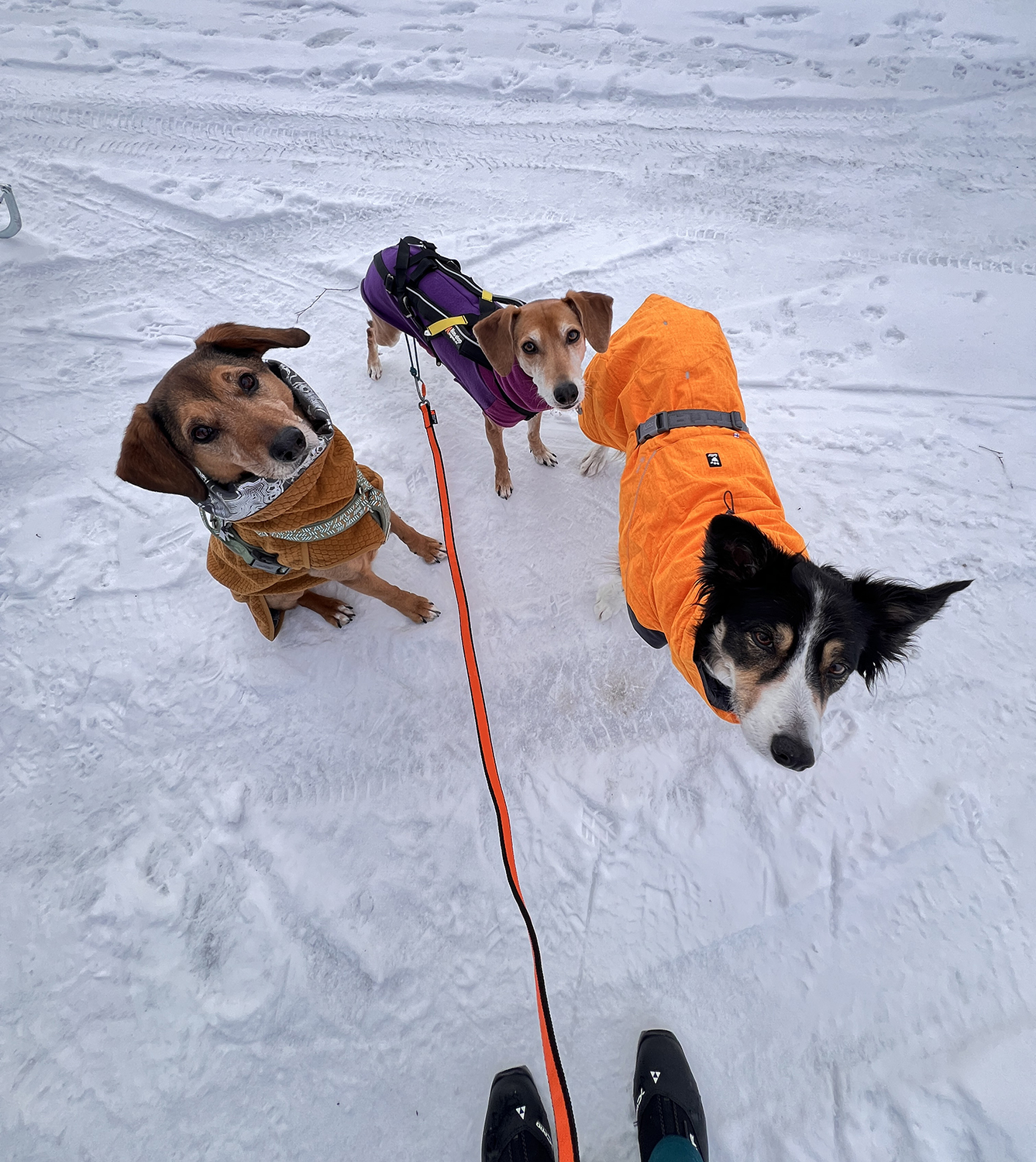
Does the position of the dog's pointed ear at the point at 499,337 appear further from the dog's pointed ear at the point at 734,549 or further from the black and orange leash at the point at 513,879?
the dog's pointed ear at the point at 734,549

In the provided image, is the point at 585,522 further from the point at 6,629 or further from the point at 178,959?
the point at 6,629

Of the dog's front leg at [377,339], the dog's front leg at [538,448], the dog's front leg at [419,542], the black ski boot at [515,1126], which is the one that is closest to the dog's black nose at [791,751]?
the black ski boot at [515,1126]

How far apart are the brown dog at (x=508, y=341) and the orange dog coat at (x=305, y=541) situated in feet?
3.44

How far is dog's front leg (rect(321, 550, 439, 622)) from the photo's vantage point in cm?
279

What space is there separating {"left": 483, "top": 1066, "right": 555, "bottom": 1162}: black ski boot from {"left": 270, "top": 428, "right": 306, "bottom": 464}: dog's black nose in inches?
112

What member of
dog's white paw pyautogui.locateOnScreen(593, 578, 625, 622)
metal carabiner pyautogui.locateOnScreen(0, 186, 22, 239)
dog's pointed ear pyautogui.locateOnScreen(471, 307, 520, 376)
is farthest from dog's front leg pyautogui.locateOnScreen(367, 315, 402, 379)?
metal carabiner pyautogui.locateOnScreen(0, 186, 22, 239)

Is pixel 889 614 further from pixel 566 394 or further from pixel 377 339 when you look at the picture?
pixel 377 339

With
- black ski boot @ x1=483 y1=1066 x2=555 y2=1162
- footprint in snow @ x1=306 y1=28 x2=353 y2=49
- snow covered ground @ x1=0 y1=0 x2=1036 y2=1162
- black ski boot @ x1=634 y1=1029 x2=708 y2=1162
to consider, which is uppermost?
footprint in snow @ x1=306 y1=28 x2=353 y2=49

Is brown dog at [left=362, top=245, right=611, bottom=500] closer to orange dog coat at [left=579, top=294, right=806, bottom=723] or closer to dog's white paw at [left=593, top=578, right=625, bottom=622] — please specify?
orange dog coat at [left=579, top=294, right=806, bottom=723]

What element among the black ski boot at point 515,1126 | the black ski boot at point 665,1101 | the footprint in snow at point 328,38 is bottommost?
the black ski boot at point 515,1126

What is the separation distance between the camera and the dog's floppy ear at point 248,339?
2.38m

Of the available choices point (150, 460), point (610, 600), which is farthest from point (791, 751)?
point (150, 460)

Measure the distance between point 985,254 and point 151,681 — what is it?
22.0 ft

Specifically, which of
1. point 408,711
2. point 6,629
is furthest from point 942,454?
point 6,629
